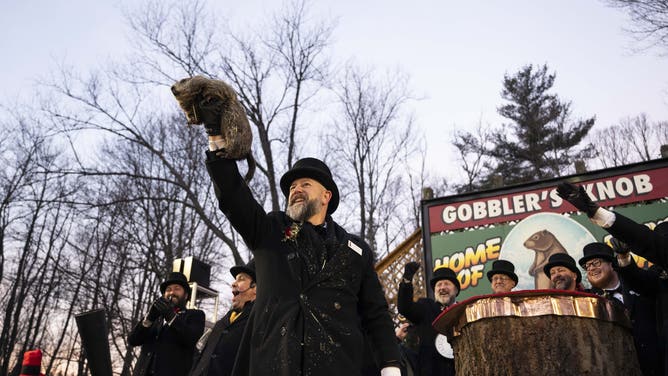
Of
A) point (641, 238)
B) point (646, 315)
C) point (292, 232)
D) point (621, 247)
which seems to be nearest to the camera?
point (292, 232)

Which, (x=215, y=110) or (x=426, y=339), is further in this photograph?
(x=426, y=339)

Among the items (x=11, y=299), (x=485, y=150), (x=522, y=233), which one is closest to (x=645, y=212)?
(x=522, y=233)

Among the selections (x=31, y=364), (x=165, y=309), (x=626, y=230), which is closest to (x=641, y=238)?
(x=626, y=230)

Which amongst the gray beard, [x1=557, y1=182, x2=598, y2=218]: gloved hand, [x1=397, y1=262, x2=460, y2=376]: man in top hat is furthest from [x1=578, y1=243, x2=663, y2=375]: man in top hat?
the gray beard

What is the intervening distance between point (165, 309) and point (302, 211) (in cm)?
325

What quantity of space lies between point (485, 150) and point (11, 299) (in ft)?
73.3

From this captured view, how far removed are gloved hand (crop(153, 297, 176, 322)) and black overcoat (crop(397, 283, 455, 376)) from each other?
247cm

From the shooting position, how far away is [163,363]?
611cm

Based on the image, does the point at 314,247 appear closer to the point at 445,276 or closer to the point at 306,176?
the point at 306,176

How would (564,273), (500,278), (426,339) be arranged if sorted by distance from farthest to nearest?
(500,278) < (426,339) < (564,273)

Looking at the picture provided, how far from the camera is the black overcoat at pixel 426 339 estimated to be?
6254 millimetres

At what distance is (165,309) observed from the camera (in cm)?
591

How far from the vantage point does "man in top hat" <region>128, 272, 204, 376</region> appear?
19.7 ft

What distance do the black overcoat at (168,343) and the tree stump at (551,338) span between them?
3.50 m
